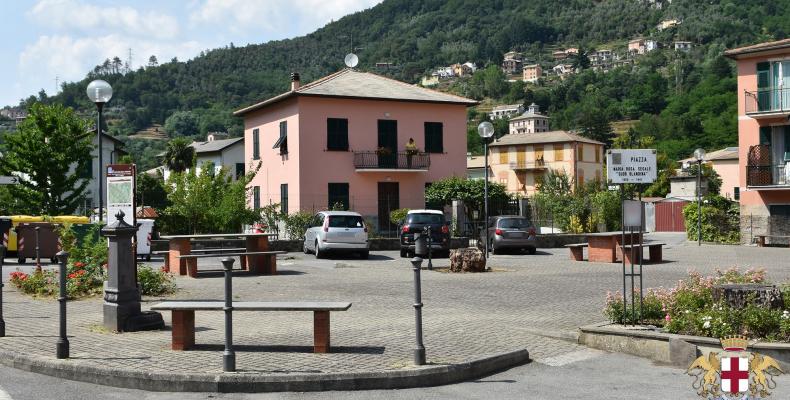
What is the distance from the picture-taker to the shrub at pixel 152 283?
1527 cm

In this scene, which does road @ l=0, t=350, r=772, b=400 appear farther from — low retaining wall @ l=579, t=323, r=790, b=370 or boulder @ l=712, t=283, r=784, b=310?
boulder @ l=712, t=283, r=784, b=310

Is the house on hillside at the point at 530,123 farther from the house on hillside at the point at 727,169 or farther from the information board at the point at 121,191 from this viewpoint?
the information board at the point at 121,191

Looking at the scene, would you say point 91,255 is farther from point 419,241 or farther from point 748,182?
point 748,182

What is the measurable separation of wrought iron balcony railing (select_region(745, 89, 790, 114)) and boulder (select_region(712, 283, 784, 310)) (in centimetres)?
2655

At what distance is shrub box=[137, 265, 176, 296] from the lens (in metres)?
15.3

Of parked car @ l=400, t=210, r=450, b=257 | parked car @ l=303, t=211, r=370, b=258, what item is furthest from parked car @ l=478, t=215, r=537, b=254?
parked car @ l=303, t=211, r=370, b=258

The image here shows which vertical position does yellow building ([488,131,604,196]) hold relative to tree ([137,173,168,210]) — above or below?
above

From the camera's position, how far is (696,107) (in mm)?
132000

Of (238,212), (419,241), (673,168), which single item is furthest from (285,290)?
(673,168)

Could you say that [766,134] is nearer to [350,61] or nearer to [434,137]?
[434,137]

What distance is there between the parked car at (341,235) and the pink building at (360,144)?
10.0 m

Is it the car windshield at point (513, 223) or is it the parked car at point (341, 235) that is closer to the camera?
the parked car at point (341, 235)

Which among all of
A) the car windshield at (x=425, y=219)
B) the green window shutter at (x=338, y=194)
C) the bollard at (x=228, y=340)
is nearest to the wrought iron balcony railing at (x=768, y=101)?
the car windshield at (x=425, y=219)

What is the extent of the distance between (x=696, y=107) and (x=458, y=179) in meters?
105
